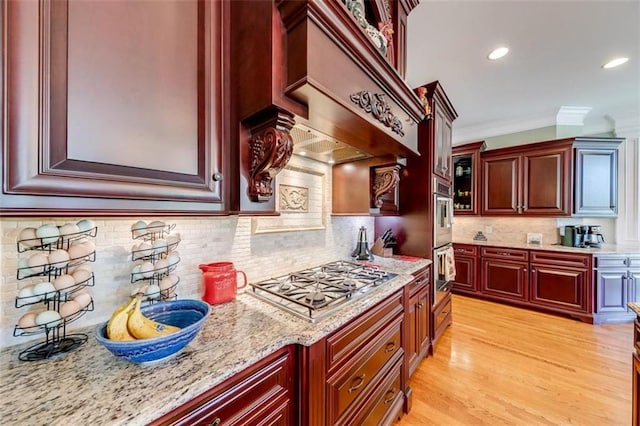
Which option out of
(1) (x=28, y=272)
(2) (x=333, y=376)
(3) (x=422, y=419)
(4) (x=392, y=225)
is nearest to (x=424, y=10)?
(4) (x=392, y=225)

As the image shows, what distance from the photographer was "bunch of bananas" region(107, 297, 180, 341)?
2.33 ft

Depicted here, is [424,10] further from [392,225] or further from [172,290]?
[172,290]

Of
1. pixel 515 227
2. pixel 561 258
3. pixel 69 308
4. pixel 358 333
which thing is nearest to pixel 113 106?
pixel 69 308

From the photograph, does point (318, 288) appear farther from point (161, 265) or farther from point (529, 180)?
point (529, 180)

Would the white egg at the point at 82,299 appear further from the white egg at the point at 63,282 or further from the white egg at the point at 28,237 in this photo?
the white egg at the point at 28,237

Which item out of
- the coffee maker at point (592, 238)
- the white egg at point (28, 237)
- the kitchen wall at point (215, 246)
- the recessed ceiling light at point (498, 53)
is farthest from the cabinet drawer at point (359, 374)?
the coffee maker at point (592, 238)

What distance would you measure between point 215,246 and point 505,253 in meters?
3.91

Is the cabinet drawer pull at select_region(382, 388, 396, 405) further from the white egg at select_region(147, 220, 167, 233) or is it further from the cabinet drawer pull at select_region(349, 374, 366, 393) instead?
the white egg at select_region(147, 220, 167, 233)

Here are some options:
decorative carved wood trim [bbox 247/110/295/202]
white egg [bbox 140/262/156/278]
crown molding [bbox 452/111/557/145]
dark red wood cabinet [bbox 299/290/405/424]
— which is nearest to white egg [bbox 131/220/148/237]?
white egg [bbox 140/262/156/278]

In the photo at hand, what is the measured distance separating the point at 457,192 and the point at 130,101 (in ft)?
15.2

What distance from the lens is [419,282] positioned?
2043 millimetres

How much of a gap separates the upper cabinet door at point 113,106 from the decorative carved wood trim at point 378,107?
61cm

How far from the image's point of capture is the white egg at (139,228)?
1.01 meters

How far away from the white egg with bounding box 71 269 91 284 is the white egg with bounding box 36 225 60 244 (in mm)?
125
